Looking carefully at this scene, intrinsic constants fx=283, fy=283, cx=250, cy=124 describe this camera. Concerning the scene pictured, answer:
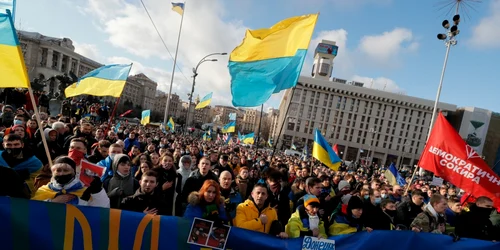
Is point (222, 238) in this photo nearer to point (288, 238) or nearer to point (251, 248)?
point (251, 248)

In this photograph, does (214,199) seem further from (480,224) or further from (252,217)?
(480,224)

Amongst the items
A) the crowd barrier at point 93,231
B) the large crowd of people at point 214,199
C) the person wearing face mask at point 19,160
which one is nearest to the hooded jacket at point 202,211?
the large crowd of people at point 214,199

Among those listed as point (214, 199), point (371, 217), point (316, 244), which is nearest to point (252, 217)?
point (214, 199)

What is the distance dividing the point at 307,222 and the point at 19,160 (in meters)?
3.78

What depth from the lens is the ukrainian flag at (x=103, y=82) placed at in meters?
7.72

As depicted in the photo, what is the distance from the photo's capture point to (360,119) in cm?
8019

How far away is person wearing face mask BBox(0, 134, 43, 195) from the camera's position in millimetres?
3576

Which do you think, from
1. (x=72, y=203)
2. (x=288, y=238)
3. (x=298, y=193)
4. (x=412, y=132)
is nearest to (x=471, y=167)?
(x=298, y=193)

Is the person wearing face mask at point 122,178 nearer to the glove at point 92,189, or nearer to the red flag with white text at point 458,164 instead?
the glove at point 92,189

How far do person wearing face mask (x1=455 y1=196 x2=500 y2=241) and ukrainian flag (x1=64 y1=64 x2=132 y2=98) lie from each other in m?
8.05

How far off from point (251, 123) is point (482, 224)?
161953 millimetres

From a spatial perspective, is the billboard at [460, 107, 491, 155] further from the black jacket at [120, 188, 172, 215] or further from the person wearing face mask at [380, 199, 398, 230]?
the black jacket at [120, 188, 172, 215]

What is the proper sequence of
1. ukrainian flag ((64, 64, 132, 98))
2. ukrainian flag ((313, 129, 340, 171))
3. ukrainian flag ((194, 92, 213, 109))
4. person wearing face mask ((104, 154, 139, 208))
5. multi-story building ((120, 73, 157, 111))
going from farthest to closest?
multi-story building ((120, 73, 157, 111)) < ukrainian flag ((194, 92, 213, 109)) < ukrainian flag ((313, 129, 340, 171)) < ukrainian flag ((64, 64, 132, 98)) < person wearing face mask ((104, 154, 139, 208))

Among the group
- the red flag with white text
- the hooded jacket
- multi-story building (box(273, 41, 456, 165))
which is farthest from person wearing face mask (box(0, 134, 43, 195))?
multi-story building (box(273, 41, 456, 165))
